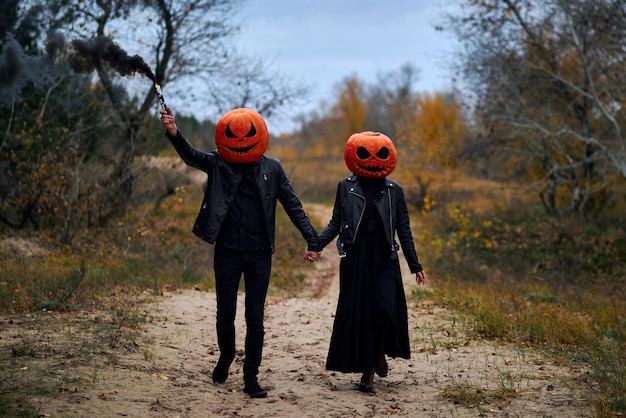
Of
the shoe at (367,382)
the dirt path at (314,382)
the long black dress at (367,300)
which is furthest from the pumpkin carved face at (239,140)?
the shoe at (367,382)

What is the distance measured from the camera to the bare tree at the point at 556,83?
2064 cm

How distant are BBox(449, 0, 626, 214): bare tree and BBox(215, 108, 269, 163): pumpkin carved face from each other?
1544 centimetres

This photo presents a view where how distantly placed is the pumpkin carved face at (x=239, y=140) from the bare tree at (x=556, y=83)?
50.7 ft

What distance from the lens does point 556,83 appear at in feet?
79.5

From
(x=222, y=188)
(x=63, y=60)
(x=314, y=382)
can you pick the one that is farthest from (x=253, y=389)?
(x=63, y=60)

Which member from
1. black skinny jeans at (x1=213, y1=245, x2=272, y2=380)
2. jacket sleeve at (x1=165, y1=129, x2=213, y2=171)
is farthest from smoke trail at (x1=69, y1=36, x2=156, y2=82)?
black skinny jeans at (x1=213, y1=245, x2=272, y2=380)

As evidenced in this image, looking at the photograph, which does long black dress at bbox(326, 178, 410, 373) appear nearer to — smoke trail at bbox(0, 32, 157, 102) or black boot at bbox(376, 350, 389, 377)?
black boot at bbox(376, 350, 389, 377)

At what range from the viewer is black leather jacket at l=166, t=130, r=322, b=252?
6.14 metres

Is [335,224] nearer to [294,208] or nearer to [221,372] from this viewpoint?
[294,208]

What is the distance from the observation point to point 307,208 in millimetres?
30766

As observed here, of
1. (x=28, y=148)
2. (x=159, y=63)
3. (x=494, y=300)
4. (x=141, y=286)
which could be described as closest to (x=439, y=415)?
(x=494, y=300)

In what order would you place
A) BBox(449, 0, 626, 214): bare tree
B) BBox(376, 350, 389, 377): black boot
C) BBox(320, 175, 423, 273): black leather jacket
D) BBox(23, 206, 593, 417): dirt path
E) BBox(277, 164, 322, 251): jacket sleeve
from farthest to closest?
BBox(449, 0, 626, 214): bare tree → BBox(376, 350, 389, 377): black boot → BBox(320, 175, 423, 273): black leather jacket → BBox(277, 164, 322, 251): jacket sleeve → BBox(23, 206, 593, 417): dirt path

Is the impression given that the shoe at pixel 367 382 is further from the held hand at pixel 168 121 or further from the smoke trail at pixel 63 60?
the smoke trail at pixel 63 60

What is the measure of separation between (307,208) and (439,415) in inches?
983
